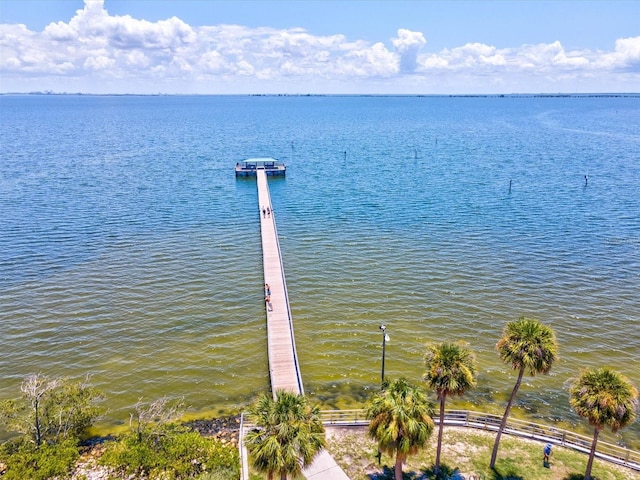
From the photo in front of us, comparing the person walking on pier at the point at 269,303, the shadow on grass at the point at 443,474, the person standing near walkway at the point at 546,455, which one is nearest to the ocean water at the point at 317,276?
the person walking on pier at the point at 269,303

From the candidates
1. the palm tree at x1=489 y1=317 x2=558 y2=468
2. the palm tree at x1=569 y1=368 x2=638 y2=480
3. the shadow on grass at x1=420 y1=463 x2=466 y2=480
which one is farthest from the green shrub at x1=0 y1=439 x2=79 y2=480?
the palm tree at x1=569 y1=368 x2=638 y2=480

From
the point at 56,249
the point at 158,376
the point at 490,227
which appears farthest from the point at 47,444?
the point at 490,227

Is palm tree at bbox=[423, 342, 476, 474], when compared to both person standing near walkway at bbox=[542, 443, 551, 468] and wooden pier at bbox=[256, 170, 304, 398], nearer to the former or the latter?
person standing near walkway at bbox=[542, 443, 551, 468]

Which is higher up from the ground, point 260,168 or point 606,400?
point 260,168

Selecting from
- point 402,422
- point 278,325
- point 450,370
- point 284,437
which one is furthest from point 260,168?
point 284,437

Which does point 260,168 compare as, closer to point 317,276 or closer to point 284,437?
point 317,276

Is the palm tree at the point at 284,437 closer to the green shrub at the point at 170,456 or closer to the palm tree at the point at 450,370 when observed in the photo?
the palm tree at the point at 450,370
